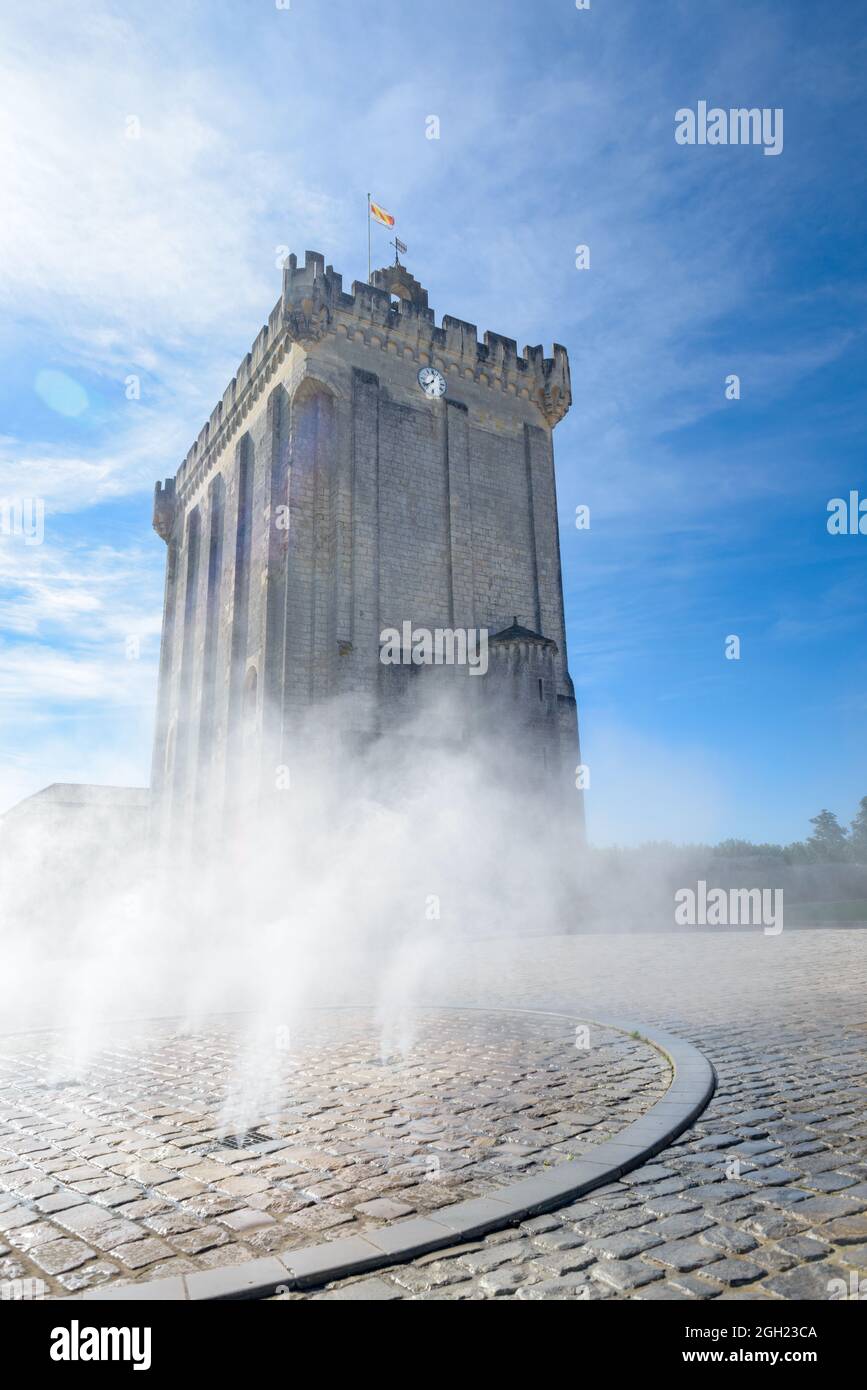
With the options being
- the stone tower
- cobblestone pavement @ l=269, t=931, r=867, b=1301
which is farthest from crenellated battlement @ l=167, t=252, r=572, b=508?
cobblestone pavement @ l=269, t=931, r=867, b=1301

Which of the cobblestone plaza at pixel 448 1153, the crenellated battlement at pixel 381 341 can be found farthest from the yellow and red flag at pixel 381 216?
the cobblestone plaza at pixel 448 1153

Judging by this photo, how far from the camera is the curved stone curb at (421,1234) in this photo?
8.41 feet

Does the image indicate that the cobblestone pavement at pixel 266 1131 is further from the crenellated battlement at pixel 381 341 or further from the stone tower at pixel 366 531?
the crenellated battlement at pixel 381 341

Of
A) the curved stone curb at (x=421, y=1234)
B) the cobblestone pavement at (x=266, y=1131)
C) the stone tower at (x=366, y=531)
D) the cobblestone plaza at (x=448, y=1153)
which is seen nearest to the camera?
the curved stone curb at (x=421, y=1234)

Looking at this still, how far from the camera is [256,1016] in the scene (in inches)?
350

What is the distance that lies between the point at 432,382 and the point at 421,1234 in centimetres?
2491

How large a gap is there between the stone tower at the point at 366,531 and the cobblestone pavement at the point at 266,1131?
46.0 feet

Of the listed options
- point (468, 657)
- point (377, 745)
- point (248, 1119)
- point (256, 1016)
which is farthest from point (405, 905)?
point (248, 1119)

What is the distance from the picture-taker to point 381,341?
941 inches

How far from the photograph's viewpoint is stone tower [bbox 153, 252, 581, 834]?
21453 mm

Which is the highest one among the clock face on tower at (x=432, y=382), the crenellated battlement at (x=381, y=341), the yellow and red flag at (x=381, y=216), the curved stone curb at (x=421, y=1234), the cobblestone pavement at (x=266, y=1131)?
the yellow and red flag at (x=381, y=216)
